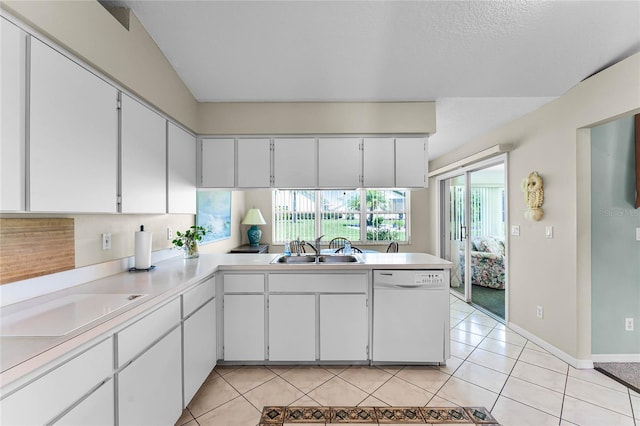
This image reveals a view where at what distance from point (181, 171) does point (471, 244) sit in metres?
4.12

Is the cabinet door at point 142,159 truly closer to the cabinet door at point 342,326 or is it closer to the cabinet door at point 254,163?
the cabinet door at point 254,163

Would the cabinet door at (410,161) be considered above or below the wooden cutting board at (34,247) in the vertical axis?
above

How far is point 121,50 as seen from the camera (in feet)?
5.74

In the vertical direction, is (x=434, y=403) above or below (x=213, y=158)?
below

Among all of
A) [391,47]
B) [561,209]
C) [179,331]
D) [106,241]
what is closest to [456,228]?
[561,209]

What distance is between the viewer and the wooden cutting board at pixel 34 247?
1349 mm

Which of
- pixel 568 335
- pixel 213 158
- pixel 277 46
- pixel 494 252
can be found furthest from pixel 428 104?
pixel 494 252

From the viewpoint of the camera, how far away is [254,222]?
5.02m

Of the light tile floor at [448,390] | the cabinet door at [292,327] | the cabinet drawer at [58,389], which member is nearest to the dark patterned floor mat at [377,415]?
Answer: the light tile floor at [448,390]

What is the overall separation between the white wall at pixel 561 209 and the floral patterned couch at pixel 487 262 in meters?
1.63

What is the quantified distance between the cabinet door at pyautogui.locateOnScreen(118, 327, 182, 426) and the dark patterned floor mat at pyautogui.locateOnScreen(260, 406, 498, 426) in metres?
0.61

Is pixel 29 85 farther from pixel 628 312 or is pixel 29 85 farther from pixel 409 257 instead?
pixel 628 312

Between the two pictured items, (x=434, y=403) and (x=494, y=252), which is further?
(x=494, y=252)

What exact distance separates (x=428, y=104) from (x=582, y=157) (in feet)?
4.69
